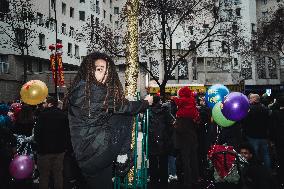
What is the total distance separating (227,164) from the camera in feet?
16.0

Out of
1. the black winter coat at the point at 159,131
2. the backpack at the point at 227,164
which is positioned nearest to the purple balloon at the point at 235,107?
the black winter coat at the point at 159,131

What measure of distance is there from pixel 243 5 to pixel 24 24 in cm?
3365

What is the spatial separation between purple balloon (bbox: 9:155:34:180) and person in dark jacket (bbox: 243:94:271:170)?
4.96 metres

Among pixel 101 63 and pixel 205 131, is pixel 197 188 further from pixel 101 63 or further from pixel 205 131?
pixel 101 63

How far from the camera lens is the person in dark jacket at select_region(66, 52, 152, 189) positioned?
2822 millimetres

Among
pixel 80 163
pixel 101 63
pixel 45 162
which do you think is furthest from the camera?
pixel 45 162

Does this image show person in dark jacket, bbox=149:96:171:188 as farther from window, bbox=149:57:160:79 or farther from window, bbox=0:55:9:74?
window, bbox=149:57:160:79

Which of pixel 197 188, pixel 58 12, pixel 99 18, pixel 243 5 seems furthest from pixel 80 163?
pixel 243 5

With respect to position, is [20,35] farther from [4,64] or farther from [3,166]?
[3,166]

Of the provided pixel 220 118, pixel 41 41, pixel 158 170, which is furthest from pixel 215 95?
pixel 41 41

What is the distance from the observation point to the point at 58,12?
4091cm

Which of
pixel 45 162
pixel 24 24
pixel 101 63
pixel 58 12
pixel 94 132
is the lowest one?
pixel 45 162

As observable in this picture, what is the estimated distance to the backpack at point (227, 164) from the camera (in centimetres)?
470

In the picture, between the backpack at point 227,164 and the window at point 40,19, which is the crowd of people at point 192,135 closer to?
the backpack at point 227,164
